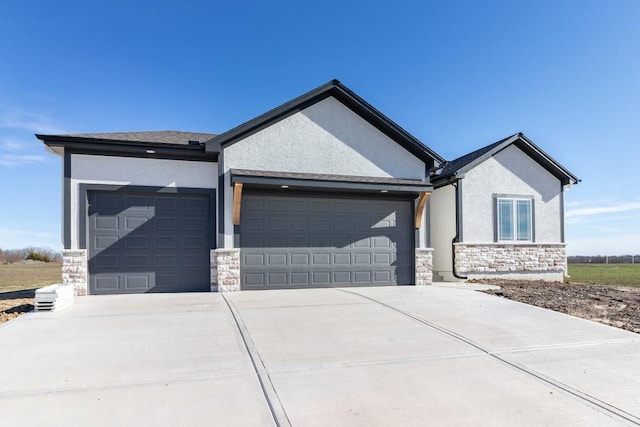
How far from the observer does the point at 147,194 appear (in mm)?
9578

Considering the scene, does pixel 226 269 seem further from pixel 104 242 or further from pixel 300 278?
pixel 104 242

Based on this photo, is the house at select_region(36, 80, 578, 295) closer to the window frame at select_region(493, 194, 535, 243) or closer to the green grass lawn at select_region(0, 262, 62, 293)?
the window frame at select_region(493, 194, 535, 243)

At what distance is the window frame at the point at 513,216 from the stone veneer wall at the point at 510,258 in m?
0.24

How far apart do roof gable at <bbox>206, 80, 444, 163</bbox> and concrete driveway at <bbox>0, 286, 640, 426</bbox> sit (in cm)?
491

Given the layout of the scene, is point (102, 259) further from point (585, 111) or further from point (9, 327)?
point (585, 111)

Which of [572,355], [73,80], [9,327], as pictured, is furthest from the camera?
[73,80]

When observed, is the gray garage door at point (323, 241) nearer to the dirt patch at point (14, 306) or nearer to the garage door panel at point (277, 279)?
the garage door panel at point (277, 279)

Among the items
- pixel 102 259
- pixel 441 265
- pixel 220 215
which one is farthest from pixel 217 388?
pixel 441 265

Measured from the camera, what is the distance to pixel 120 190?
9.34 meters

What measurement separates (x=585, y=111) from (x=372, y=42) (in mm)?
8686

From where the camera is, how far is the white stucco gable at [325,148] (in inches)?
398

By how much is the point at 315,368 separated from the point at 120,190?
7.85 metres

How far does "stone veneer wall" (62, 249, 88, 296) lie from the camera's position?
8.93 m

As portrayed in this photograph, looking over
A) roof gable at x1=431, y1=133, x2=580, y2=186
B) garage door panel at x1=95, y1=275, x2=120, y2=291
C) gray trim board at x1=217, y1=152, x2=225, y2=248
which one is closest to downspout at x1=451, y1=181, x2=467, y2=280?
roof gable at x1=431, y1=133, x2=580, y2=186
